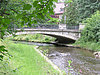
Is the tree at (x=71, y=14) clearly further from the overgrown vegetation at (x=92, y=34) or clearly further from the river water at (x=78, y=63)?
the river water at (x=78, y=63)

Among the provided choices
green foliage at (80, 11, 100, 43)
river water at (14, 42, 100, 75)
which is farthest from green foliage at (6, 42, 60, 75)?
green foliage at (80, 11, 100, 43)

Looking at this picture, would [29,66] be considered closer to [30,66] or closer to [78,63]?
[30,66]

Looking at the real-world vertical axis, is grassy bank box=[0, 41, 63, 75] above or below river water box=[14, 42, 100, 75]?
above

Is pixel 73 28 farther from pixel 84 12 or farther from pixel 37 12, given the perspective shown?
pixel 37 12

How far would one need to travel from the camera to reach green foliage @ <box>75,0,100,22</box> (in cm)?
2366

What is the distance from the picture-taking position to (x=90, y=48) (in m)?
16.7

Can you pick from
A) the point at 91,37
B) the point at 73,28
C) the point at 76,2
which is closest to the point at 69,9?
the point at 76,2

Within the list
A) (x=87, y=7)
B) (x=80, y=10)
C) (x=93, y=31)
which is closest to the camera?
(x=93, y=31)

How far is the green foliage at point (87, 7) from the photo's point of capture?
77.6 ft

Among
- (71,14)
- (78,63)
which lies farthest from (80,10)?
(78,63)

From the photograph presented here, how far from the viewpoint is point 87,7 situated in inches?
971

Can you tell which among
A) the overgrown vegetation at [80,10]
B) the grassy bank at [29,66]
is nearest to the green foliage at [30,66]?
the grassy bank at [29,66]

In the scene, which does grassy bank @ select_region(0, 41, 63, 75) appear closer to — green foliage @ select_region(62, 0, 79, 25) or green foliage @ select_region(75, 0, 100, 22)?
green foliage @ select_region(75, 0, 100, 22)

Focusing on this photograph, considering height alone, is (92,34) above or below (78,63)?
above
